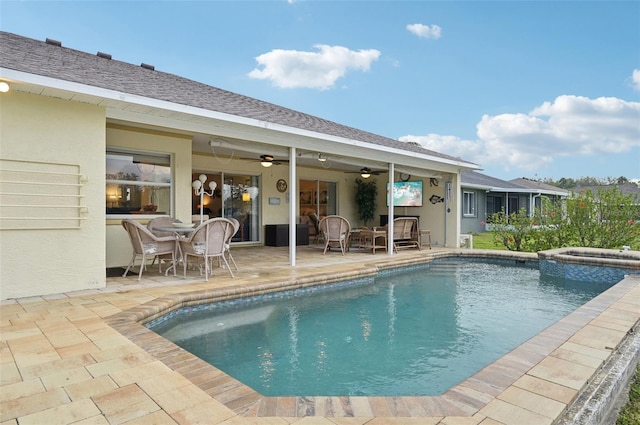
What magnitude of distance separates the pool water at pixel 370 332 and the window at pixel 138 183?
11.9ft

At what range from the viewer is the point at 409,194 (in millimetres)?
11711

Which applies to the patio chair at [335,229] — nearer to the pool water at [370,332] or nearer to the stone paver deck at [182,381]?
the pool water at [370,332]

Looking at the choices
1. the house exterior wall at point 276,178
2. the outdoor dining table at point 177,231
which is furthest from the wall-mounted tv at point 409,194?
the outdoor dining table at point 177,231

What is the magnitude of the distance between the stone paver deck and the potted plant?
957cm

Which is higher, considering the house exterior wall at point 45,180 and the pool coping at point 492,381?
the house exterior wall at point 45,180

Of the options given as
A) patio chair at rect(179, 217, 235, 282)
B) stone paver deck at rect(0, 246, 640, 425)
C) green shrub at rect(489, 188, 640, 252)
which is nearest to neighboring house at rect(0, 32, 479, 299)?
stone paver deck at rect(0, 246, 640, 425)

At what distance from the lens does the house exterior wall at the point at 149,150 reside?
670 cm

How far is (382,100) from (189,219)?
1444cm

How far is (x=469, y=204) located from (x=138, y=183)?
50.3 ft

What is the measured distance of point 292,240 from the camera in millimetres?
7066

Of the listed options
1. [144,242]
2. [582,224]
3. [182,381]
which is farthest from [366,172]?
[182,381]

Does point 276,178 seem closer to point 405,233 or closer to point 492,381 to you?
point 405,233

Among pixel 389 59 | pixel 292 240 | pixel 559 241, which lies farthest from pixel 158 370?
pixel 389 59

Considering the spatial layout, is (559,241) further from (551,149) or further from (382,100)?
(551,149)
